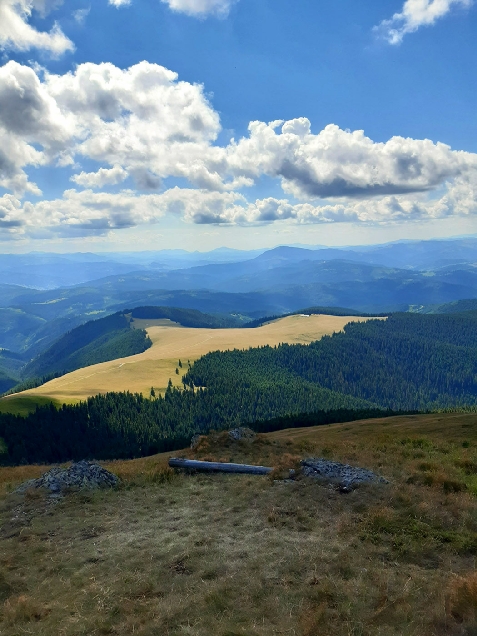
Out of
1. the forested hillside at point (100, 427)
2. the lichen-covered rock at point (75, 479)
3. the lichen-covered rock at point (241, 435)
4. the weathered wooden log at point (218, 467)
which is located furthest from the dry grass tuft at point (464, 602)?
the forested hillside at point (100, 427)

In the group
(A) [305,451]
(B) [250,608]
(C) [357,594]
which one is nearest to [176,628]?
(B) [250,608]

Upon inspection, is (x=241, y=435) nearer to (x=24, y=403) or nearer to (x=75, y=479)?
(x=75, y=479)

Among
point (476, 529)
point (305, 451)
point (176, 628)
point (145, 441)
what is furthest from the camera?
point (145, 441)

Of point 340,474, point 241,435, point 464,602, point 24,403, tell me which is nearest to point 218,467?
point 340,474

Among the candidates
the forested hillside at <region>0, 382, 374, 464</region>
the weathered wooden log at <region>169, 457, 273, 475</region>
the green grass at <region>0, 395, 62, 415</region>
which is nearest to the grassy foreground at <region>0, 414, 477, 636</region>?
the weathered wooden log at <region>169, 457, 273, 475</region>

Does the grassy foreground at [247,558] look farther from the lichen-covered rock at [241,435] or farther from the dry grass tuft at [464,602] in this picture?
the lichen-covered rock at [241,435]

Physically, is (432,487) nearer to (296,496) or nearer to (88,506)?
(296,496)

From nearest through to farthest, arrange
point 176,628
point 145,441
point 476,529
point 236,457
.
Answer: point 176,628 < point 476,529 < point 236,457 < point 145,441

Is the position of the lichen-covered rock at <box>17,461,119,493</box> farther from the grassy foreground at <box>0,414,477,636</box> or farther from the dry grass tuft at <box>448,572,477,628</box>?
the dry grass tuft at <box>448,572,477,628</box>
